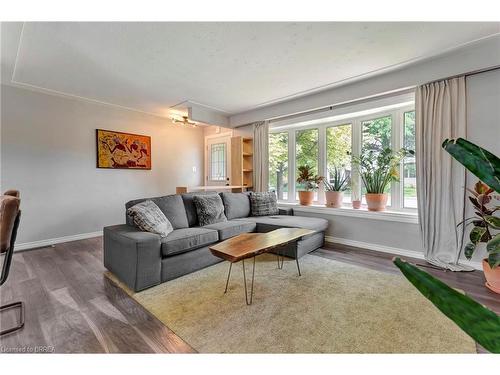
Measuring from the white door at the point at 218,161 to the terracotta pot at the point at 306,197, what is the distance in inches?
78.9

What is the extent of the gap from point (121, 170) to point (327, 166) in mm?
3900

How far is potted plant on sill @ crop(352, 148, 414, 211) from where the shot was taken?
3.32 meters

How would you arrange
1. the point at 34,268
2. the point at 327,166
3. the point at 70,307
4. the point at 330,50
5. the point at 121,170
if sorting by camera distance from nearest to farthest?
1. the point at 70,307
2. the point at 330,50
3. the point at 34,268
4. the point at 327,166
5. the point at 121,170

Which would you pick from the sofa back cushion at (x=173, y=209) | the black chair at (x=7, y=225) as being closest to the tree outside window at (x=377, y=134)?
the sofa back cushion at (x=173, y=209)

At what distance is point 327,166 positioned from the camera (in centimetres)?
414

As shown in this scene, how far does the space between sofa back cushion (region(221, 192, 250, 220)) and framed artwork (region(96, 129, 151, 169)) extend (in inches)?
84.6

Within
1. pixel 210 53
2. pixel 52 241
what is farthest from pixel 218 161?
pixel 52 241

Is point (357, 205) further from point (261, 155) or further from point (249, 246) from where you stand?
point (249, 246)

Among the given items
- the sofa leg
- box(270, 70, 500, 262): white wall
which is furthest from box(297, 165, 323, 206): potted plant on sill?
the sofa leg

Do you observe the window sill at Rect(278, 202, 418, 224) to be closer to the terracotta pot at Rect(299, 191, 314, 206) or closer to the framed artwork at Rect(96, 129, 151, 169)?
the terracotta pot at Rect(299, 191, 314, 206)

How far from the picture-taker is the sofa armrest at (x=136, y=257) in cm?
215

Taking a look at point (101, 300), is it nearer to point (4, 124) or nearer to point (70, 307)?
point (70, 307)
